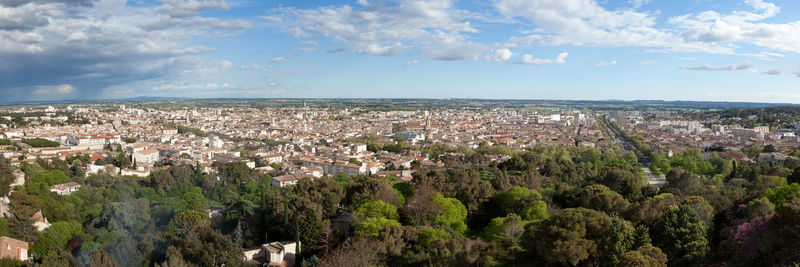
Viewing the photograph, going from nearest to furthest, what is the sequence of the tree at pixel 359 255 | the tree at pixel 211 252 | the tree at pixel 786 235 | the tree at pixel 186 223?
the tree at pixel 786 235, the tree at pixel 359 255, the tree at pixel 211 252, the tree at pixel 186 223

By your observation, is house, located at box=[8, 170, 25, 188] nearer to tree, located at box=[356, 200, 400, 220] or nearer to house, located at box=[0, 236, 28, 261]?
house, located at box=[0, 236, 28, 261]

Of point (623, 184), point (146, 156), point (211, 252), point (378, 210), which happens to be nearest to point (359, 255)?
point (378, 210)

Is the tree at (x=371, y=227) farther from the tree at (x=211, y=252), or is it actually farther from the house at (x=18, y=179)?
the house at (x=18, y=179)

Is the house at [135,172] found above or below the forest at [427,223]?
below

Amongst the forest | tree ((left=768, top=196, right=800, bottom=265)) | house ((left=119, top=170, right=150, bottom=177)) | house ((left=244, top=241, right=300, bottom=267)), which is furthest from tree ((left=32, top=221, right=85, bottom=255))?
tree ((left=768, top=196, right=800, bottom=265))

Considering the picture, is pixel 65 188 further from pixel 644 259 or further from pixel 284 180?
pixel 644 259

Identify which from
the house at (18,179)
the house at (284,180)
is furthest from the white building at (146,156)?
the house at (284,180)

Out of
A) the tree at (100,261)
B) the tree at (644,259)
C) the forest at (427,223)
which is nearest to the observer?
the tree at (644,259)
